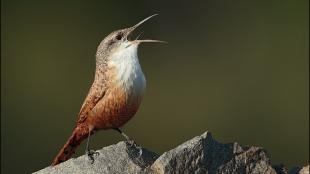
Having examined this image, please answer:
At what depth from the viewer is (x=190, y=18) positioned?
912 inches

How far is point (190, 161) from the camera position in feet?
26.5

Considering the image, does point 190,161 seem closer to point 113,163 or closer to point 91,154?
point 113,163

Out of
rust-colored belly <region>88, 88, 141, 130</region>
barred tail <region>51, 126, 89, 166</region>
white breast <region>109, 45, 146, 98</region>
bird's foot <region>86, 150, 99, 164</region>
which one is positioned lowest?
barred tail <region>51, 126, 89, 166</region>

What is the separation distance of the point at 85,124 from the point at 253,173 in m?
1.73

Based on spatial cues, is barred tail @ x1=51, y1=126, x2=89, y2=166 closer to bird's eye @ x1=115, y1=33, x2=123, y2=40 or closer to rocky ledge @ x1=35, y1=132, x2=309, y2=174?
rocky ledge @ x1=35, y1=132, x2=309, y2=174

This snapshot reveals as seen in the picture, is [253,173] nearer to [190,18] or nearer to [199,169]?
[199,169]

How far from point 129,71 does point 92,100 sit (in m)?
0.42

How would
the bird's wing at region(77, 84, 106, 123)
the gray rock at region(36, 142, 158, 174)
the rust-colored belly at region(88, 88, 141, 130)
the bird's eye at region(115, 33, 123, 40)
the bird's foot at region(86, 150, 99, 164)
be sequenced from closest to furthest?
the gray rock at region(36, 142, 158, 174) → the bird's foot at region(86, 150, 99, 164) → the rust-colored belly at region(88, 88, 141, 130) → the bird's wing at region(77, 84, 106, 123) → the bird's eye at region(115, 33, 123, 40)

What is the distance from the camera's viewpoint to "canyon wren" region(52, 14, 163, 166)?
8.95 meters

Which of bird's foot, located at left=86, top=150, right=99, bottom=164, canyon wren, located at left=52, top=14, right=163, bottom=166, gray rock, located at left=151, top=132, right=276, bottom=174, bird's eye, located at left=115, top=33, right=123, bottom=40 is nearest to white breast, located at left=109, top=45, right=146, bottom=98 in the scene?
canyon wren, located at left=52, top=14, right=163, bottom=166

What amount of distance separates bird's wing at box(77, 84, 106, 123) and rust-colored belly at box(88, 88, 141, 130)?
0.17ft

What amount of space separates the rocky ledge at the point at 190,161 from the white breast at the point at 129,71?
0.63 meters

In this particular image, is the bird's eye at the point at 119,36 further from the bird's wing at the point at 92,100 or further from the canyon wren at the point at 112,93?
the bird's wing at the point at 92,100

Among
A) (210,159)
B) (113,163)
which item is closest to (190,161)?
(210,159)
